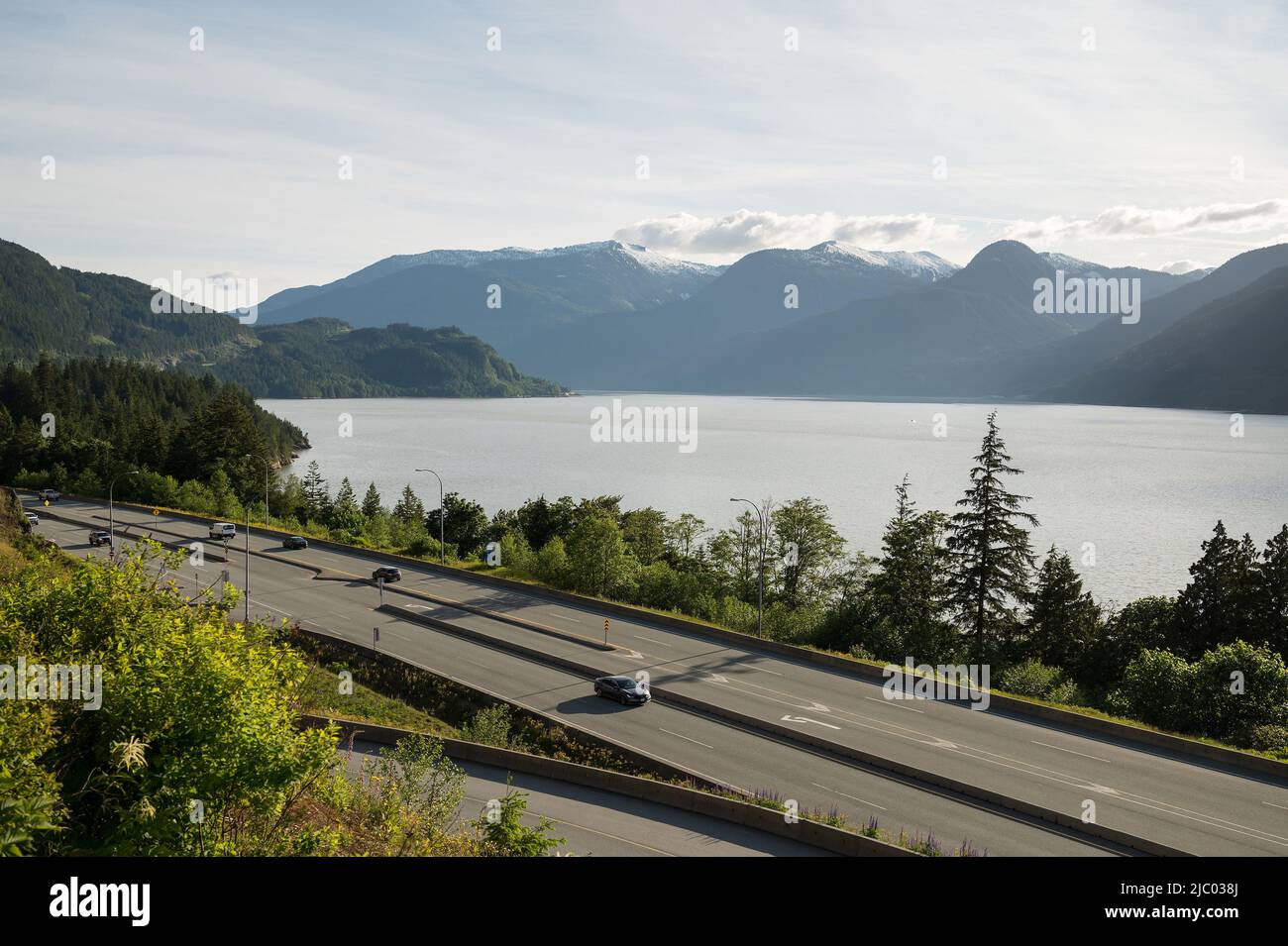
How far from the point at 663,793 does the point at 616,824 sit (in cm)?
199

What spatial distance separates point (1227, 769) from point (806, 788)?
14.4 m

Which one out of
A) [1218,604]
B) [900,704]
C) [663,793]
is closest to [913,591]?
[1218,604]

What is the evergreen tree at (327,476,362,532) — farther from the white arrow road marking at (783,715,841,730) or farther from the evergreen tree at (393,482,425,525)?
the white arrow road marking at (783,715,841,730)

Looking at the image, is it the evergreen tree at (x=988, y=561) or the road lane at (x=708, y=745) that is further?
the evergreen tree at (x=988, y=561)

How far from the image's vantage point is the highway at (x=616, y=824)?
71.2 ft

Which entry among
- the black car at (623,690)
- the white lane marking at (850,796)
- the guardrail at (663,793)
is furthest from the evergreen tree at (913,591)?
the guardrail at (663,793)

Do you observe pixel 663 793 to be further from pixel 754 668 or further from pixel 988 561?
pixel 988 561

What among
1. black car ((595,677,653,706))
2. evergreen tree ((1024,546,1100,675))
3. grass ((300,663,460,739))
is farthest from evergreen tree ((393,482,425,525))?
evergreen tree ((1024,546,1100,675))

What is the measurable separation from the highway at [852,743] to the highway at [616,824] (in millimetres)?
3254

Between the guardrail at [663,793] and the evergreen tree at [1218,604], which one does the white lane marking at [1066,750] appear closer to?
the guardrail at [663,793]

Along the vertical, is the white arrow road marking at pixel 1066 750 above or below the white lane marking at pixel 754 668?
below

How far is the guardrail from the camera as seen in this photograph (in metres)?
21.2
